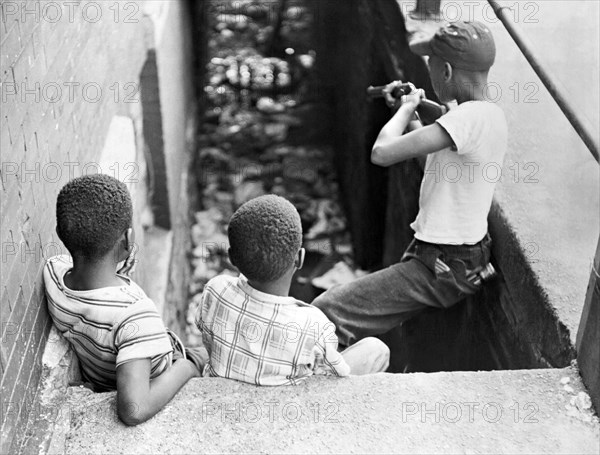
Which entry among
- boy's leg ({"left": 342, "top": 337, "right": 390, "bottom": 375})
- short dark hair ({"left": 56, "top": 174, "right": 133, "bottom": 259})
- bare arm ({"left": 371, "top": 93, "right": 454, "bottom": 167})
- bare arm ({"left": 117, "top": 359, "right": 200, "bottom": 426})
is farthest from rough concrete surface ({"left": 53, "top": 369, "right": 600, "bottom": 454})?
bare arm ({"left": 371, "top": 93, "right": 454, "bottom": 167})

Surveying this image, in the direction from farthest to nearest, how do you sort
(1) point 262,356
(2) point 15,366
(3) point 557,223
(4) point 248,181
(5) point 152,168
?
1. (4) point 248,181
2. (5) point 152,168
3. (3) point 557,223
4. (1) point 262,356
5. (2) point 15,366

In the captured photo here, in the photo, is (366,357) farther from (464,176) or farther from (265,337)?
(464,176)

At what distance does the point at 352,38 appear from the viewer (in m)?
6.05

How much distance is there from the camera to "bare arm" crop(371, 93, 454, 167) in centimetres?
260

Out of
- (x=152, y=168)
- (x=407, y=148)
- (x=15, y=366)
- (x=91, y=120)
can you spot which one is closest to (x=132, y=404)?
(x=15, y=366)

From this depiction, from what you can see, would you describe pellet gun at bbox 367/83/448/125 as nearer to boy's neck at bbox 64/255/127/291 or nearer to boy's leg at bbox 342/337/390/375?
boy's leg at bbox 342/337/390/375

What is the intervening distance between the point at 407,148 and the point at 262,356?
0.91 meters

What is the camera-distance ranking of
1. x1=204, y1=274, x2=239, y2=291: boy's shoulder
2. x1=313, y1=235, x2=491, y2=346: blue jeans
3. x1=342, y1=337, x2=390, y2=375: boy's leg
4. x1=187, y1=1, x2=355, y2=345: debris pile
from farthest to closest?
x1=187, y1=1, x2=355, y2=345: debris pile, x1=313, y1=235, x2=491, y2=346: blue jeans, x1=342, y1=337, x2=390, y2=375: boy's leg, x1=204, y1=274, x2=239, y2=291: boy's shoulder

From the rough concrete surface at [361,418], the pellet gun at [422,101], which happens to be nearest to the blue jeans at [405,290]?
the pellet gun at [422,101]

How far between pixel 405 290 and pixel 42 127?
1.45 m

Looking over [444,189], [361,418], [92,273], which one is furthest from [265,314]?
Result: [444,189]

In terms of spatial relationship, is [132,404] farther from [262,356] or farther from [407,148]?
[407,148]

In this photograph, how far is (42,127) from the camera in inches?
94.4

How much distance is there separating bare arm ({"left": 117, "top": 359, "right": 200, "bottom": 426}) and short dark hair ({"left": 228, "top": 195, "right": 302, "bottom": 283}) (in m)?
0.39
